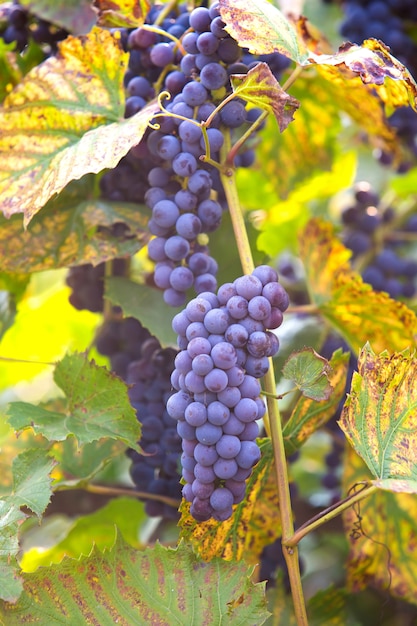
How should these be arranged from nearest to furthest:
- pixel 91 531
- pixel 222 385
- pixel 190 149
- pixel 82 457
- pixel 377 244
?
pixel 222 385, pixel 190 149, pixel 82 457, pixel 91 531, pixel 377 244

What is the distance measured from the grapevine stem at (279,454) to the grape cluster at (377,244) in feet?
2.21

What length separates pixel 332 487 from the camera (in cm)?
138

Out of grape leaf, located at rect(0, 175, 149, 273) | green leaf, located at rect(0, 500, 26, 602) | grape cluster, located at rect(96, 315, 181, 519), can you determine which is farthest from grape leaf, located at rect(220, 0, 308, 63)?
green leaf, located at rect(0, 500, 26, 602)

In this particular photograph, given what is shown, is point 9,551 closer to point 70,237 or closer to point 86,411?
point 86,411

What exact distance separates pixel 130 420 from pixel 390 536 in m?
0.42

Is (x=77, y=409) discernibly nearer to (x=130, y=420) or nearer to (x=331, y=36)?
(x=130, y=420)

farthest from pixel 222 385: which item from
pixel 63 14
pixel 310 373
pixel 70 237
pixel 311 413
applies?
pixel 63 14

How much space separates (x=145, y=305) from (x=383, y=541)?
0.45 m

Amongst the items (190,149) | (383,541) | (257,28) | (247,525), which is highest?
(257,28)

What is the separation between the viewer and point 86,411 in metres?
0.79

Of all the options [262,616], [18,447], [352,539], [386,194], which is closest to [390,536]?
[352,539]

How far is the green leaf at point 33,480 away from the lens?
0.68 metres

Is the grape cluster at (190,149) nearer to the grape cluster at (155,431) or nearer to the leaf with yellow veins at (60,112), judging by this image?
the leaf with yellow veins at (60,112)

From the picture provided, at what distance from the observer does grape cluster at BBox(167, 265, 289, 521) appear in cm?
63
